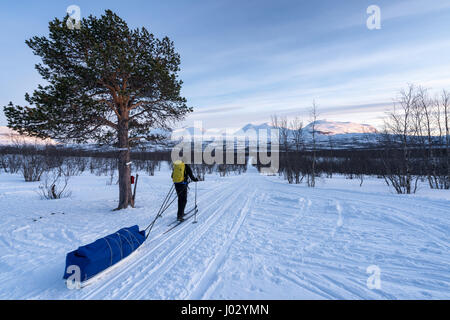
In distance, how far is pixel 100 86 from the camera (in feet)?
25.4

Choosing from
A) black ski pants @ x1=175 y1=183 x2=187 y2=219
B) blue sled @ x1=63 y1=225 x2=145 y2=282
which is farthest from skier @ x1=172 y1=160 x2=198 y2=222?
blue sled @ x1=63 y1=225 x2=145 y2=282

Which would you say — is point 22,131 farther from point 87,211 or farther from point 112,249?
point 112,249

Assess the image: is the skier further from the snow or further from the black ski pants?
the snow

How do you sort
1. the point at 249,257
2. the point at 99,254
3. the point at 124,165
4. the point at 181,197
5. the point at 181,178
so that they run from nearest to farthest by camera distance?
1. the point at 99,254
2. the point at 249,257
3. the point at 181,197
4. the point at 181,178
5. the point at 124,165

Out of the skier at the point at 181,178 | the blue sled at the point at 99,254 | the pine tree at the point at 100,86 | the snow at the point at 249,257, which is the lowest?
the snow at the point at 249,257

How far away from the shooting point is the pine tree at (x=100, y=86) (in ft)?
21.2

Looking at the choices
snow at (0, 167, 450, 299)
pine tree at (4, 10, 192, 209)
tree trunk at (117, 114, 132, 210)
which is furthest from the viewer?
tree trunk at (117, 114, 132, 210)

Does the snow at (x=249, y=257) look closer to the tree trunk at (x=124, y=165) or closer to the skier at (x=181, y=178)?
the skier at (x=181, y=178)

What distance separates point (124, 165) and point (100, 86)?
3438mm

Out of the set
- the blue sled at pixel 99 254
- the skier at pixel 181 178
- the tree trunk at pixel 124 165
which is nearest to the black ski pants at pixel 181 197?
the skier at pixel 181 178

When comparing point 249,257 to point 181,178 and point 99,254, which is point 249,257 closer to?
point 99,254

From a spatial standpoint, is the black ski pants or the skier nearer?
the black ski pants

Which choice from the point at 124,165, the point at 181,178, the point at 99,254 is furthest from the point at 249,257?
the point at 124,165

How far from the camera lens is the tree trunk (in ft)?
27.8
